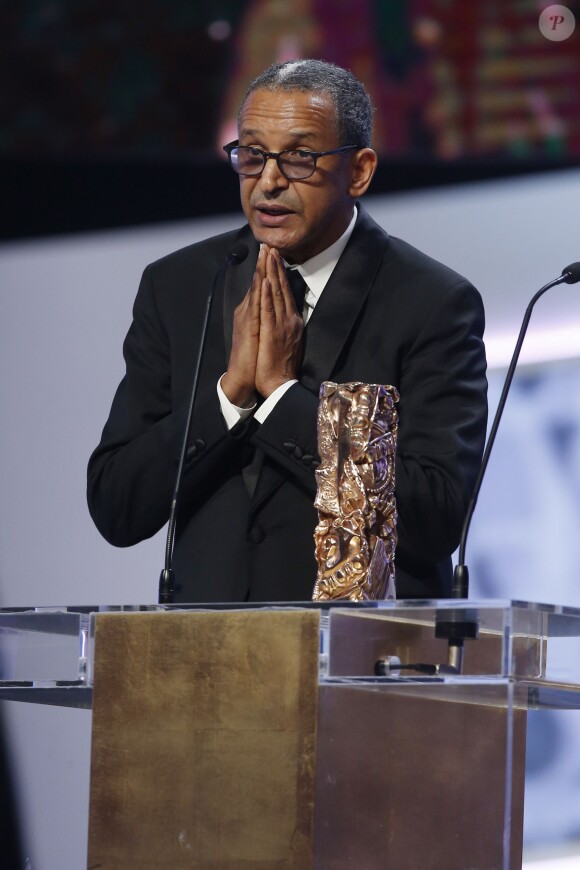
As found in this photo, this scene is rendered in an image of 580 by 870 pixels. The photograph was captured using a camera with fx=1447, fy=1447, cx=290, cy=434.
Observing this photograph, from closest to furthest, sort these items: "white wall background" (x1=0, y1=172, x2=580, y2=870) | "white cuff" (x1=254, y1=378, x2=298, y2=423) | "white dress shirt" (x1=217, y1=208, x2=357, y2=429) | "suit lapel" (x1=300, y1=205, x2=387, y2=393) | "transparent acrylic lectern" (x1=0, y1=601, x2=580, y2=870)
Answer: "transparent acrylic lectern" (x1=0, y1=601, x2=580, y2=870) → "white cuff" (x1=254, y1=378, x2=298, y2=423) → "suit lapel" (x1=300, y1=205, x2=387, y2=393) → "white dress shirt" (x1=217, y1=208, x2=357, y2=429) → "white wall background" (x1=0, y1=172, x2=580, y2=870)

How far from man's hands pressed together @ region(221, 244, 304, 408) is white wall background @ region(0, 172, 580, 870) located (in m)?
1.32

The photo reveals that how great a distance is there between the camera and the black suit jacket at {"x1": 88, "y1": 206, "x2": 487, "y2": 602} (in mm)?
2312

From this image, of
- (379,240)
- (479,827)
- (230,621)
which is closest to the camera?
(479,827)

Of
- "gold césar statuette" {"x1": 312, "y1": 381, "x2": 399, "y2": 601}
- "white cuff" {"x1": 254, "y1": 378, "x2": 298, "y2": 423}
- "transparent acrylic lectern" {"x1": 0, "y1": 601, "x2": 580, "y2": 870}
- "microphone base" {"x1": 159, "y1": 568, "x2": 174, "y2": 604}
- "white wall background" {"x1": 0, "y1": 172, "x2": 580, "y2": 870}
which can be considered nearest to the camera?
"transparent acrylic lectern" {"x1": 0, "y1": 601, "x2": 580, "y2": 870}

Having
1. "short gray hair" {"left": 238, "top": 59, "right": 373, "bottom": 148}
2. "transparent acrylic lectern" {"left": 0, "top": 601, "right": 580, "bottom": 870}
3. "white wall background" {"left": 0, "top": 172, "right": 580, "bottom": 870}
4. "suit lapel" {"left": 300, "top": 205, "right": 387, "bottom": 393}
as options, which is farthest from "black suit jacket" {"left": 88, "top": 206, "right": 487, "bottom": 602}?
"white wall background" {"left": 0, "top": 172, "right": 580, "bottom": 870}

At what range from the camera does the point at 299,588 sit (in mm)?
2426

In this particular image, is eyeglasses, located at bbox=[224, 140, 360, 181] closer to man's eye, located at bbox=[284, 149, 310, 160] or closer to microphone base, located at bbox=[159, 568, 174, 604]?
man's eye, located at bbox=[284, 149, 310, 160]

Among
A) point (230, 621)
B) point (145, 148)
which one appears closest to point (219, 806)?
point (230, 621)

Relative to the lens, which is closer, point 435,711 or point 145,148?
point 435,711

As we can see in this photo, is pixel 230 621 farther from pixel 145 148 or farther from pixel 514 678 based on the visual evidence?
pixel 145 148

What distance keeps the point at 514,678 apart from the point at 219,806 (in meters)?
0.38

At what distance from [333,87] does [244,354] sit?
561 millimetres

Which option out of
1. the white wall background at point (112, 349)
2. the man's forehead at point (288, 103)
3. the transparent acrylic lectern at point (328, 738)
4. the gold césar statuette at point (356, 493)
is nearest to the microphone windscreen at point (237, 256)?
the man's forehead at point (288, 103)

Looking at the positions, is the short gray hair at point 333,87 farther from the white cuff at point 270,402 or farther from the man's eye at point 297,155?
the white cuff at point 270,402
